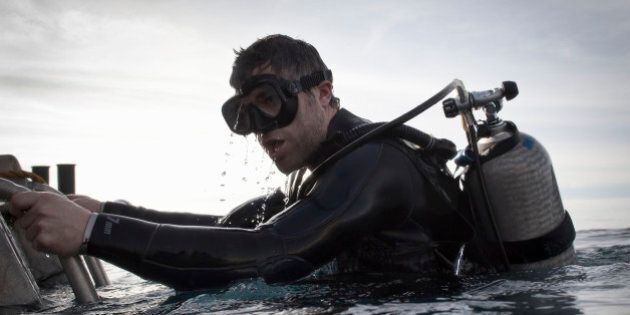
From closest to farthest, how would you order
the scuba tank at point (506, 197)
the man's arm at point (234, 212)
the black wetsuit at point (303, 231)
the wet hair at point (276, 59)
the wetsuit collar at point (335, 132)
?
the black wetsuit at point (303, 231) < the wetsuit collar at point (335, 132) < the scuba tank at point (506, 197) < the wet hair at point (276, 59) < the man's arm at point (234, 212)

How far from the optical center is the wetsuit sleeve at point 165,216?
474 centimetres

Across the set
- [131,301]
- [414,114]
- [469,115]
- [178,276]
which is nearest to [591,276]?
[469,115]

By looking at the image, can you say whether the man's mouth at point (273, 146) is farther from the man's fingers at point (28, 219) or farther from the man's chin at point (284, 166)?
the man's fingers at point (28, 219)

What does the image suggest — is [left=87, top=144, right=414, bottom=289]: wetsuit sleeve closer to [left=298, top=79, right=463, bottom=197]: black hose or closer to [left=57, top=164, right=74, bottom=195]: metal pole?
[left=298, top=79, right=463, bottom=197]: black hose

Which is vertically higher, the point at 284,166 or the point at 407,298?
the point at 284,166

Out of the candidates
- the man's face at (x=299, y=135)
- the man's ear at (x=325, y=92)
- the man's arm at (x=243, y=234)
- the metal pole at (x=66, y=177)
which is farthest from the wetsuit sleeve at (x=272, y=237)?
the metal pole at (x=66, y=177)

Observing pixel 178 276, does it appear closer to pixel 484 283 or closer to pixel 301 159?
pixel 301 159

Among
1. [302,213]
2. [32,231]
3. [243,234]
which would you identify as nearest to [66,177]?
[32,231]

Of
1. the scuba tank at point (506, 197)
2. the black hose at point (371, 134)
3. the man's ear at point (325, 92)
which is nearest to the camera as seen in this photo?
the black hose at point (371, 134)

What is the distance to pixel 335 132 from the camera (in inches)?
131

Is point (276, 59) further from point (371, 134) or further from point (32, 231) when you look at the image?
point (32, 231)

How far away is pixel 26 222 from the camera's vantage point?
2639 mm

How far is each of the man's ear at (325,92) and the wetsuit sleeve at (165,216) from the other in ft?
5.60

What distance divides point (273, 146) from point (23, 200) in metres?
1.46
